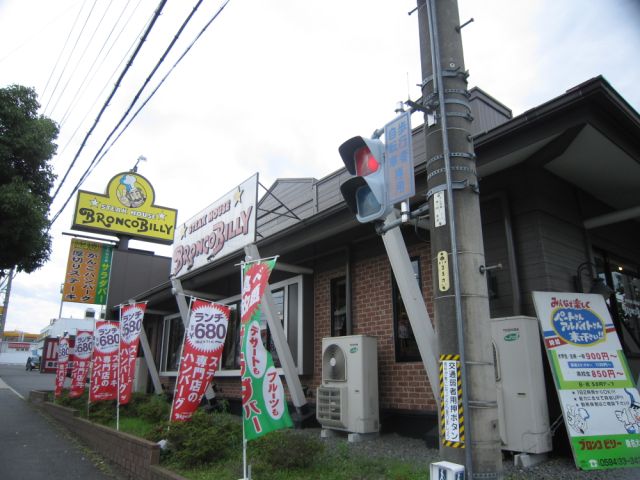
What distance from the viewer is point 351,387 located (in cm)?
742

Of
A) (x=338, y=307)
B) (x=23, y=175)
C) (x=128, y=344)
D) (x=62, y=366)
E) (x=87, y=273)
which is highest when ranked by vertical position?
(x=23, y=175)

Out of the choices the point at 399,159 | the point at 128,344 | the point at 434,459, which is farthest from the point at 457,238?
the point at 128,344

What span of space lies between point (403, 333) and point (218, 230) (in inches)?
181

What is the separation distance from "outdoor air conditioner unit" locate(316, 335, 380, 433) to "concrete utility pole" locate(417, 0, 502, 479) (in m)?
4.27

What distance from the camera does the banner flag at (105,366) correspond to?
9820mm

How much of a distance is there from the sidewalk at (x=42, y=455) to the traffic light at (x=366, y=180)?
5480 mm

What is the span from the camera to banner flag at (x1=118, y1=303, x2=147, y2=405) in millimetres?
9289

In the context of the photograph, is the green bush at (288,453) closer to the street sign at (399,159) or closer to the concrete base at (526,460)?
the concrete base at (526,460)

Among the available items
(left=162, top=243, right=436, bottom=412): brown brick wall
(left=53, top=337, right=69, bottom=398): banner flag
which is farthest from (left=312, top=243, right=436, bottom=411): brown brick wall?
(left=53, top=337, right=69, bottom=398): banner flag

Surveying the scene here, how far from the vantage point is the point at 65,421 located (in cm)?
1127

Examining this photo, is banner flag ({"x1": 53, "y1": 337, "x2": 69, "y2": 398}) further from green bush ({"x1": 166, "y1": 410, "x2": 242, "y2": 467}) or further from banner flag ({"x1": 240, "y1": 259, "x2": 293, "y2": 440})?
banner flag ({"x1": 240, "y1": 259, "x2": 293, "y2": 440})

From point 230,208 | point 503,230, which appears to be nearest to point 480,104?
point 503,230

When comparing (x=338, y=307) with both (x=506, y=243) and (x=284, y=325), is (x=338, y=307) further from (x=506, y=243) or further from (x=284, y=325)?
(x=506, y=243)

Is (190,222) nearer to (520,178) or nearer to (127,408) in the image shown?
(127,408)
